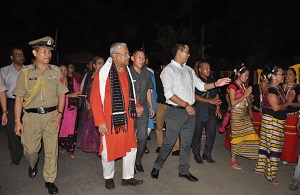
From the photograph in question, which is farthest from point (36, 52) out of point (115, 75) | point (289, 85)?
point (289, 85)

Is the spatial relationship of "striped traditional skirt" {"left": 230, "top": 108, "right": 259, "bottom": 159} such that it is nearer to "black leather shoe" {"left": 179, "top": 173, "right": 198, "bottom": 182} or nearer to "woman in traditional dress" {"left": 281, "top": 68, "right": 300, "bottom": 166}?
"woman in traditional dress" {"left": 281, "top": 68, "right": 300, "bottom": 166}

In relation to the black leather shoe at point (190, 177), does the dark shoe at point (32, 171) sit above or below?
above

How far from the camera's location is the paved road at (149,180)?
14.0 ft

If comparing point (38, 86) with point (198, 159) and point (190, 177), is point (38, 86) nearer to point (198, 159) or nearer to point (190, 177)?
point (190, 177)

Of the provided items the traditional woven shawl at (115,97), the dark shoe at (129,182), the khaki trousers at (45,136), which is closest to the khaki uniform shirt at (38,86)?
the khaki trousers at (45,136)

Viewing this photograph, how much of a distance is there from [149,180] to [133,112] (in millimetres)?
1247

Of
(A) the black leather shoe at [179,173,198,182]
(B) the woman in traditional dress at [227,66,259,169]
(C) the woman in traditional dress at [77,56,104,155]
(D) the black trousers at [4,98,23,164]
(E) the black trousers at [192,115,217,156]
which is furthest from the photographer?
(C) the woman in traditional dress at [77,56,104,155]

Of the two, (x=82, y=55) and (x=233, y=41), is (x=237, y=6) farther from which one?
(x=82, y=55)

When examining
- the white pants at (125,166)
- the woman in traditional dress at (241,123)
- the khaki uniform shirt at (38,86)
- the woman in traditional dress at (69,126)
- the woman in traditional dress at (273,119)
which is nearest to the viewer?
the khaki uniform shirt at (38,86)

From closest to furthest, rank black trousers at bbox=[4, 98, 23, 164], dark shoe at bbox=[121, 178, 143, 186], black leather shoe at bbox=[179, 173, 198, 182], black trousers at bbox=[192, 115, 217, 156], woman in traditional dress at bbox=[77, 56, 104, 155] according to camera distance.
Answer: dark shoe at bbox=[121, 178, 143, 186] → black leather shoe at bbox=[179, 173, 198, 182] → black trousers at bbox=[4, 98, 23, 164] → black trousers at bbox=[192, 115, 217, 156] → woman in traditional dress at bbox=[77, 56, 104, 155]

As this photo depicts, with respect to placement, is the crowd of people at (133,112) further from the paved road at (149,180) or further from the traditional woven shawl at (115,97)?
the paved road at (149,180)

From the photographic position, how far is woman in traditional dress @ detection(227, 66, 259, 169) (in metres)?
5.14

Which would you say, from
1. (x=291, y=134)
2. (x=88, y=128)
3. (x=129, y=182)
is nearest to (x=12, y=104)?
(x=88, y=128)

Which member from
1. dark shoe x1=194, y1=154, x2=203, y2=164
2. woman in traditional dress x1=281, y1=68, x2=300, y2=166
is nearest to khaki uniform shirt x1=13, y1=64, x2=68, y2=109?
dark shoe x1=194, y1=154, x2=203, y2=164
